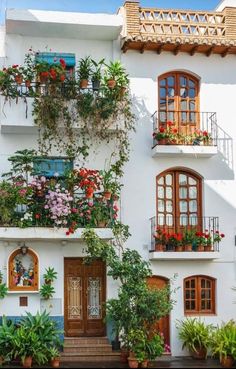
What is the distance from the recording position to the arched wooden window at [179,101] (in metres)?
21.1

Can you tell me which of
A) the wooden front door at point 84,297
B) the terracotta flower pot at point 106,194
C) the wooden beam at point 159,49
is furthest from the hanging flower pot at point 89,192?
the wooden beam at point 159,49

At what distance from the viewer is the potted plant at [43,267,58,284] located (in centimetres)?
1922

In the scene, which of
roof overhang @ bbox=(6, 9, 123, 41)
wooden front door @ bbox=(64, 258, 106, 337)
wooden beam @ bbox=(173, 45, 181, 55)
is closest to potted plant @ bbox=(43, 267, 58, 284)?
wooden front door @ bbox=(64, 258, 106, 337)

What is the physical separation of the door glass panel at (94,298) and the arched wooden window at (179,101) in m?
5.43

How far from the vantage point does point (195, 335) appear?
19.3 metres

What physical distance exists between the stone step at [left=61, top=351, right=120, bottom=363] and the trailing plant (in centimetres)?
210

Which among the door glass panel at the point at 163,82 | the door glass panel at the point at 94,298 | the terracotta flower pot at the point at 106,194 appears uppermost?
the door glass panel at the point at 163,82

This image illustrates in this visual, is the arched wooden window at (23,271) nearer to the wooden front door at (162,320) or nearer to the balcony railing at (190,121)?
the wooden front door at (162,320)

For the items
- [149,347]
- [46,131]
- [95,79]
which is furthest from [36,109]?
[149,347]

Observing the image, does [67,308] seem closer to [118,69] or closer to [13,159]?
[13,159]

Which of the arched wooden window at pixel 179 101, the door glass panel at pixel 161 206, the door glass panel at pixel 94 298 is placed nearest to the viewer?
the door glass panel at pixel 94 298

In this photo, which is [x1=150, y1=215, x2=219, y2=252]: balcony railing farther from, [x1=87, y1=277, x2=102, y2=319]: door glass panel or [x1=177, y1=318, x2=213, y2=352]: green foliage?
[x1=87, y1=277, x2=102, y2=319]: door glass panel

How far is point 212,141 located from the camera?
20.7 m

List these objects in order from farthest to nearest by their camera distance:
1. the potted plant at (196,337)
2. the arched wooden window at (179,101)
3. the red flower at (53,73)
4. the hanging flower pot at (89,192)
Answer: the arched wooden window at (179,101), the red flower at (53,73), the potted plant at (196,337), the hanging flower pot at (89,192)
